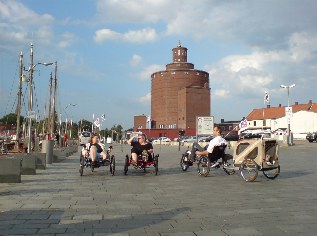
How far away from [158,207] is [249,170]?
541cm

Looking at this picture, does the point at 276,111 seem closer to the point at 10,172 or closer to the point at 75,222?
the point at 10,172

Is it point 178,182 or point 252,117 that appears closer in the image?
point 178,182

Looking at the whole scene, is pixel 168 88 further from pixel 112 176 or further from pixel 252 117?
pixel 112 176

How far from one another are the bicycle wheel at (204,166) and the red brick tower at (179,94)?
327ft

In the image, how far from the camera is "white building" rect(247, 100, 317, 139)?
360ft

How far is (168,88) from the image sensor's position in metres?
124

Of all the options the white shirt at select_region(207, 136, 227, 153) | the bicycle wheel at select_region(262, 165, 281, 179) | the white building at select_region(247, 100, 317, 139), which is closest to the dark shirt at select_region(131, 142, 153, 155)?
the white shirt at select_region(207, 136, 227, 153)

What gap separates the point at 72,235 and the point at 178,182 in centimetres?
687

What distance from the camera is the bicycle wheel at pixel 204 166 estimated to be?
45.4 feet

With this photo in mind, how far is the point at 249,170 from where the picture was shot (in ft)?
41.4

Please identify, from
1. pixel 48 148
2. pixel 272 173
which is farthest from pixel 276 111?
pixel 272 173

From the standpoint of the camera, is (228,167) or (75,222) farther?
(228,167)

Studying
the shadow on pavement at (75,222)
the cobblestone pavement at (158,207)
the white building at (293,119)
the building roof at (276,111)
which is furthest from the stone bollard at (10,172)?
the building roof at (276,111)

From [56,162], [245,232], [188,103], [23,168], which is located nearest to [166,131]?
[188,103]
